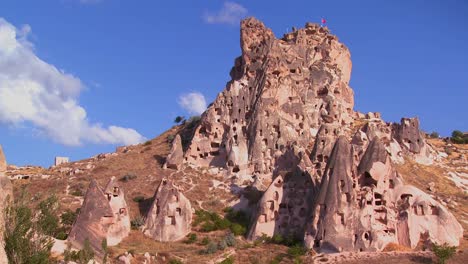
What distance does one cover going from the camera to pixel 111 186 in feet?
147

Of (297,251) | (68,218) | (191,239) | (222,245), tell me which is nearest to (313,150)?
(191,239)

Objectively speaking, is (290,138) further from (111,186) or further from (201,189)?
(111,186)

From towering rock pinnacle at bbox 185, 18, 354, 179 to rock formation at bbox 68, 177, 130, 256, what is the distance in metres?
13.7

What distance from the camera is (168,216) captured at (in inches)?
1769

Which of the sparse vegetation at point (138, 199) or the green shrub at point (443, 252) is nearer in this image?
the green shrub at point (443, 252)

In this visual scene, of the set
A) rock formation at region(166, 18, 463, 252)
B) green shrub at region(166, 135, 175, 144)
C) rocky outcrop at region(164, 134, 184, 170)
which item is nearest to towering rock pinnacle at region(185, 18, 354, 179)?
rock formation at region(166, 18, 463, 252)

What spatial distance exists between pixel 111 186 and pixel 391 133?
3381 centimetres

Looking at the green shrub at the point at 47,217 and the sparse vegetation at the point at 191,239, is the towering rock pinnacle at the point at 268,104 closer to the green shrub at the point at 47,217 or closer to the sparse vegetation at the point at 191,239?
the sparse vegetation at the point at 191,239

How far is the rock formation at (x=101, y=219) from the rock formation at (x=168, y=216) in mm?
1998

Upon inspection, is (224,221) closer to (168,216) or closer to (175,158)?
(168,216)

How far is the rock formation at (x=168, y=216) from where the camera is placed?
4431 cm

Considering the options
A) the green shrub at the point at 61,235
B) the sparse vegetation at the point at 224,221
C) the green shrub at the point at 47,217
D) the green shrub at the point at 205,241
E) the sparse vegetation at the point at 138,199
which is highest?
the sparse vegetation at the point at 138,199

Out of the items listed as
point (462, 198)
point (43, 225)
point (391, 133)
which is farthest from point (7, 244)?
point (391, 133)

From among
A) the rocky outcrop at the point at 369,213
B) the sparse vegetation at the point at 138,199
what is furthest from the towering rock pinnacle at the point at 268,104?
the rocky outcrop at the point at 369,213
